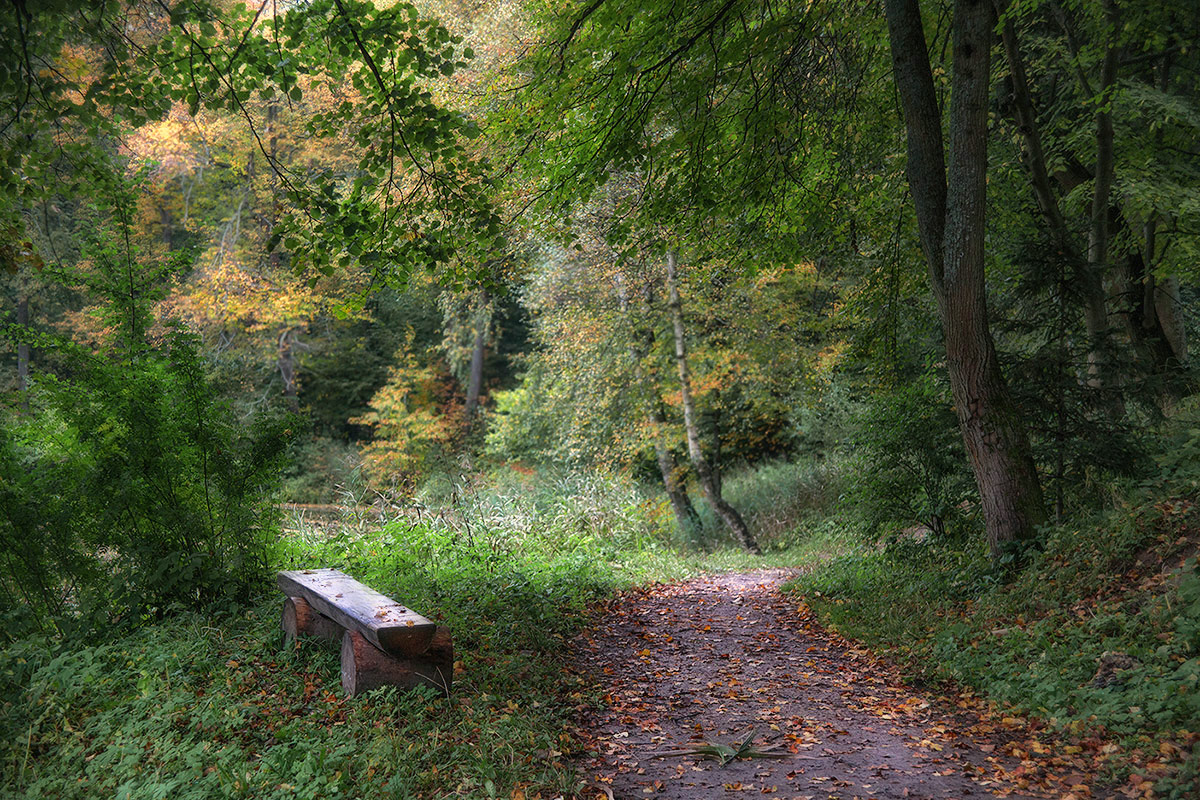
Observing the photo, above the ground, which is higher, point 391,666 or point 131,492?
point 131,492

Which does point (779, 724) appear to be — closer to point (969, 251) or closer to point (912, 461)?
point (969, 251)

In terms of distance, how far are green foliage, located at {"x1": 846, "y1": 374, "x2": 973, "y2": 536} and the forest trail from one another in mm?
1654

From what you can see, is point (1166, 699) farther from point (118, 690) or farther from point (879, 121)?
point (879, 121)

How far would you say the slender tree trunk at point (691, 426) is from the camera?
1382 centimetres

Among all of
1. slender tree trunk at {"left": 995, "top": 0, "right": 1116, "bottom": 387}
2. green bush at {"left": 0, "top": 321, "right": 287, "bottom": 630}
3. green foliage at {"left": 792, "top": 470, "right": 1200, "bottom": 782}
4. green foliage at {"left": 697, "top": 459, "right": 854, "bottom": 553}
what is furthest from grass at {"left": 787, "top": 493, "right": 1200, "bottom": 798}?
green foliage at {"left": 697, "top": 459, "right": 854, "bottom": 553}

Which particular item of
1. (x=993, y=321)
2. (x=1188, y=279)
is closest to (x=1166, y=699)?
(x=993, y=321)

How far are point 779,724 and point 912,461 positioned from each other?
4.31 meters

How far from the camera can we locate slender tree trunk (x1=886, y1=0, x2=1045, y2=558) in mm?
6191

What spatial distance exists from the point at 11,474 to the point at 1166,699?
726cm

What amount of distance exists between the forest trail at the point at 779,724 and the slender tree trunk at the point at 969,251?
188cm

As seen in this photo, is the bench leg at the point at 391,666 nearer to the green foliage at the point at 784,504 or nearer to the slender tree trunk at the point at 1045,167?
the slender tree trunk at the point at 1045,167

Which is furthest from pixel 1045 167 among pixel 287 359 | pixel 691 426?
pixel 287 359

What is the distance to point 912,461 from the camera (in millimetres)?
8305

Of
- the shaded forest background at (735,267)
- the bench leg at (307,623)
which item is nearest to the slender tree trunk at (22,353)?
the shaded forest background at (735,267)
